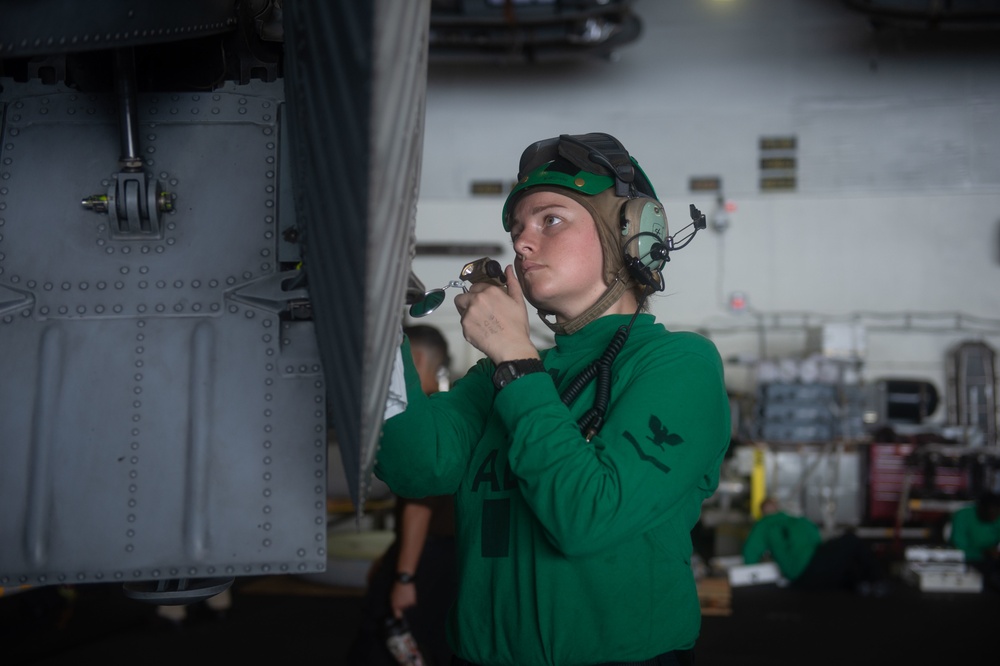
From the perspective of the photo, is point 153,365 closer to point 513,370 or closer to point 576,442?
point 513,370

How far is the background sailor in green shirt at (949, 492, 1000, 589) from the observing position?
30.4 feet

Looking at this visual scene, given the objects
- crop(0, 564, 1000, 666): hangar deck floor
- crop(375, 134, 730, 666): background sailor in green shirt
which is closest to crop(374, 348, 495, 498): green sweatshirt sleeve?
crop(375, 134, 730, 666): background sailor in green shirt

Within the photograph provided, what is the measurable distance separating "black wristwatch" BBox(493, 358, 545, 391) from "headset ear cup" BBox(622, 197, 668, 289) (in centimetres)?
39

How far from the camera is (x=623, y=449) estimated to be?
65.3 inches

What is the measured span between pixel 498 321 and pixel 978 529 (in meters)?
9.24

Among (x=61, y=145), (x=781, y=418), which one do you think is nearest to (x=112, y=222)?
(x=61, y=145)

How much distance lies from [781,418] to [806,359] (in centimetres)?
94

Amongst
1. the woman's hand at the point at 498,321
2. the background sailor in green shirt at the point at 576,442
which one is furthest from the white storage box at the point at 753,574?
the woman's hand at the point at 498,321

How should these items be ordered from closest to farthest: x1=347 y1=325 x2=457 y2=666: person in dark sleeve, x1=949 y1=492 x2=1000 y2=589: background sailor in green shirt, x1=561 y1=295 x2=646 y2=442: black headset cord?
x1=561 y1=295 x2=646 y2=442: black headset cord → x1=347 y1=325 x2=457 y2=666: person in dark sleeve → x1=949 y1=492 x2=1000 y2=589: background sailor in green shirt

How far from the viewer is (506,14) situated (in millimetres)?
11695

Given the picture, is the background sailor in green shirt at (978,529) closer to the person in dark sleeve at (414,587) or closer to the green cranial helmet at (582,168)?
the person in dark sleeve at (414,587)

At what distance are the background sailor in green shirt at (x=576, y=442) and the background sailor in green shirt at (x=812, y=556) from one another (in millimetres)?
7350

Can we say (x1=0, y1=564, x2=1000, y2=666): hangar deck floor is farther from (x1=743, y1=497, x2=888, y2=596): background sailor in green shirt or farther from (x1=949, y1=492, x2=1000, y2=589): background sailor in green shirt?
(x1=949, y1=492, x2=1000, y2=589): background sailor in green shirt

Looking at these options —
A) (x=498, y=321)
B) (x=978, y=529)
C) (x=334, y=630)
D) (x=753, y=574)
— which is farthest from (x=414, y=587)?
(x=978, y=529)
